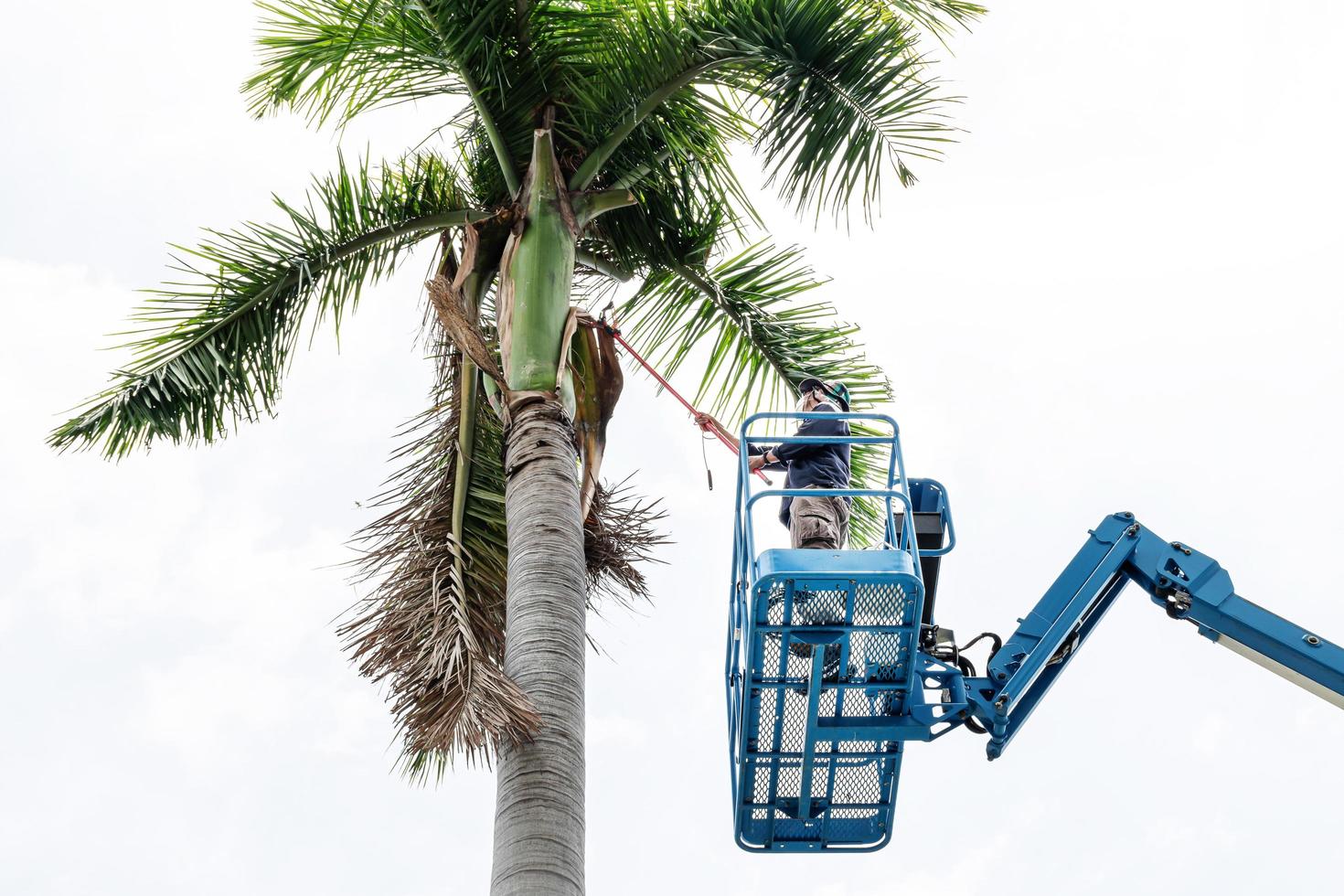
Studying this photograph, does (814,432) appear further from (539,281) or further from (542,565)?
(539,281)

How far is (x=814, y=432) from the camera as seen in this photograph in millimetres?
8172

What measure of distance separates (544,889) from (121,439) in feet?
13.7

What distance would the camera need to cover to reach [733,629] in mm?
7891

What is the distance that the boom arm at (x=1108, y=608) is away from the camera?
7.86 metres

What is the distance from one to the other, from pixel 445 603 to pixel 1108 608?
11.4 ft

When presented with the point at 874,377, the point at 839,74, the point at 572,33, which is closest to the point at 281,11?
the point at 572,33

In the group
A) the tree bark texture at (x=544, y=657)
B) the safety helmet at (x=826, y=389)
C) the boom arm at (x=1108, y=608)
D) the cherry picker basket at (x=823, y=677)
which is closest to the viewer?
the tree bark texture at (x=544, y=657)

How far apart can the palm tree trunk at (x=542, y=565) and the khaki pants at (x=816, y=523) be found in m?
1.07

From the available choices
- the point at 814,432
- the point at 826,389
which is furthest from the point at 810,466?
the point at 826,389

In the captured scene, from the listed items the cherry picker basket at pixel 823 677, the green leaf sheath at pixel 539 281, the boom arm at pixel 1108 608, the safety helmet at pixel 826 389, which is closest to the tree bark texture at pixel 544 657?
the green leaf sheath at pixel 539 281

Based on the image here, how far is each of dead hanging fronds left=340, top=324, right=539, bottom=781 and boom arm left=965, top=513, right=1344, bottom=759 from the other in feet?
7.85

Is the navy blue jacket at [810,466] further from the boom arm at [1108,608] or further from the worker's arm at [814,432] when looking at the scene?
the boom arm at [1108,608]

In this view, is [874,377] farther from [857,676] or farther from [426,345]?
[857,676]

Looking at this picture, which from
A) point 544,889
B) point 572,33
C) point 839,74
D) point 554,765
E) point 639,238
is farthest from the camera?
point 639,238
